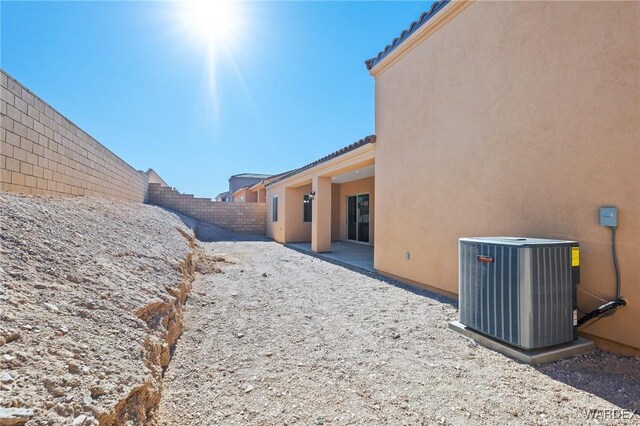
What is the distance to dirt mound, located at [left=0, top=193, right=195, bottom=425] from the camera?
1.46 metres

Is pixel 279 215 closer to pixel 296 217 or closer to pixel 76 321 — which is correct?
pixel 296 217

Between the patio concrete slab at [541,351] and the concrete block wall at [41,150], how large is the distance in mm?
6568

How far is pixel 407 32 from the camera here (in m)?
5.83

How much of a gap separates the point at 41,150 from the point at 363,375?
6229 mm

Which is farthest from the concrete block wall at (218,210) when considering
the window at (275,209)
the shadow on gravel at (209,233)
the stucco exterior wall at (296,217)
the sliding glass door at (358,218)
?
the sliding glass door at (358,218)

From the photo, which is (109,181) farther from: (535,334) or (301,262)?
(535,334)

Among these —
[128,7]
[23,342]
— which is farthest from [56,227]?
[128,7]

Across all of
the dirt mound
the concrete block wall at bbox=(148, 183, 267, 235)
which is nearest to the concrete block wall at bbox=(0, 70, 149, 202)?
the dirt mound

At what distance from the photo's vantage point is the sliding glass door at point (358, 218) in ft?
42.8

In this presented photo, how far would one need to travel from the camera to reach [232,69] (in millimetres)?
7809

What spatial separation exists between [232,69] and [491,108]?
641cm

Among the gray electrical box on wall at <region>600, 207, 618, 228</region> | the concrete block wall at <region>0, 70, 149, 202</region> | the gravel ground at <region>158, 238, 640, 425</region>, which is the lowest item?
the gravel ground at <region>158, 238, 640, 425</region>

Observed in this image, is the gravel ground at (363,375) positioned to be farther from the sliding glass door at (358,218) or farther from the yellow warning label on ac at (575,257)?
the sliding glass door at (358,218)

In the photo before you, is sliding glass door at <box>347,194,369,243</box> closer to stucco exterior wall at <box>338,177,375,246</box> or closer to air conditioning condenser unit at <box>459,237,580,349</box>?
stucco exterior wall at <box>338,177,375,246</box>
